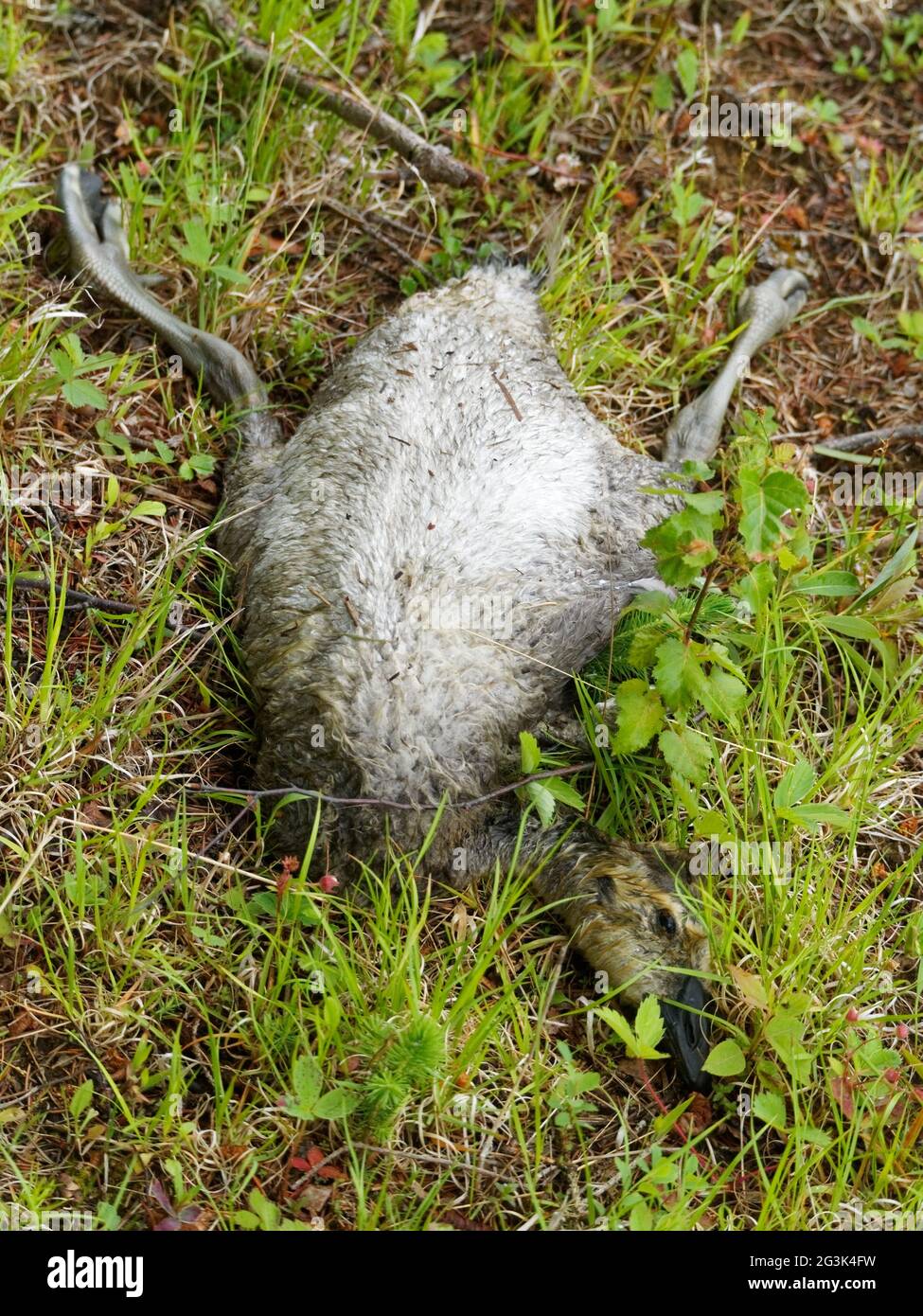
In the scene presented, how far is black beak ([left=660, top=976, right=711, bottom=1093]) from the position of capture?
3.63m

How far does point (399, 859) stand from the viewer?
12.2ft

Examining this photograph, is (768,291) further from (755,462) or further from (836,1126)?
(836,1126)

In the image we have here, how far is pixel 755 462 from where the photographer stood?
4648 mm

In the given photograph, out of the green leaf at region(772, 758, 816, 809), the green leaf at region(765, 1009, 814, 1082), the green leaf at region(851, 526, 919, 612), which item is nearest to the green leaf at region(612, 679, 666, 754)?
the green leaf at region(772, 758, 816, 809)

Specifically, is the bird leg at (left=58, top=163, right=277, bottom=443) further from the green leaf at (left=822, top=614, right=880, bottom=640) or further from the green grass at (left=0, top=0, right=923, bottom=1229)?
the green leaf at (left=822, top=614, right=880, bottom=640)

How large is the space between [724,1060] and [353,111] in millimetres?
3798

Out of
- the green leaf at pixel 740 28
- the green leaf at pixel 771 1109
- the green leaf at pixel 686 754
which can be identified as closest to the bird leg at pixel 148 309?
the green leaf at pixel 686 754

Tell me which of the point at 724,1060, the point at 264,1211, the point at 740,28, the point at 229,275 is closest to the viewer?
the point at 264,1211

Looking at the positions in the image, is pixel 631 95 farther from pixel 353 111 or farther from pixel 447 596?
pixel 447 596

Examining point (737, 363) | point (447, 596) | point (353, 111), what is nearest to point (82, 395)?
point (447, 596)

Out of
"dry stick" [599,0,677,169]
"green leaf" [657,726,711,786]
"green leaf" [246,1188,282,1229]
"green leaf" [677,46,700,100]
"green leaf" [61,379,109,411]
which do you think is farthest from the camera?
"green leaf" [677,46,700,100]

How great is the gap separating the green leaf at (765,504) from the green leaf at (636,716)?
0.55 meters

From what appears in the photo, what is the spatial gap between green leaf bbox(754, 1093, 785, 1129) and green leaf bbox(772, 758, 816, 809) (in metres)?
0.85

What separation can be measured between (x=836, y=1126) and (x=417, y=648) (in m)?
1.82
